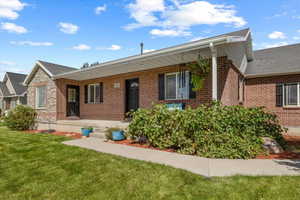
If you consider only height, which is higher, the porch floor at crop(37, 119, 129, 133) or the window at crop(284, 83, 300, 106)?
the window at crop(284, 83, 300, 106)

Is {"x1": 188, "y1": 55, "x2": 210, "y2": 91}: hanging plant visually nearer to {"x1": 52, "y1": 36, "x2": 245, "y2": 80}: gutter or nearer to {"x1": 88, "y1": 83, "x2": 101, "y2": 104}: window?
{"x1": 52, "y1": 36, "x2": 245, "y2": 80}: gutter

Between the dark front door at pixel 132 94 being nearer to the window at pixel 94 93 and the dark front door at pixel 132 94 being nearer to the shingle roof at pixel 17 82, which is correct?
the window at pixel 94 93

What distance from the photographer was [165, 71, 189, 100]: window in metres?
8.12

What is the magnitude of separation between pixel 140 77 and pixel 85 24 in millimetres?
6050

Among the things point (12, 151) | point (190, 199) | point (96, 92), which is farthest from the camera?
point (96, 92)

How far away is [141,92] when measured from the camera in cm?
955

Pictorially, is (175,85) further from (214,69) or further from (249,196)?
(249,196)

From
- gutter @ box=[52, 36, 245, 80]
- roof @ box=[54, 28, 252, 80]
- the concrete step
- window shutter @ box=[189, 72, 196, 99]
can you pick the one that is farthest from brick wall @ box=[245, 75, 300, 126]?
the concrete step

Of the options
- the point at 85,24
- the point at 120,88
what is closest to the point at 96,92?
the point at 120,88

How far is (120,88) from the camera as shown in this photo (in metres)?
10.5

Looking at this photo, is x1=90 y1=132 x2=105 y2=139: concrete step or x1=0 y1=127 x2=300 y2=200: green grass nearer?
x1=0 y1=127 x2=300 y2=200: green grass

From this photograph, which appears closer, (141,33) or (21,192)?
(21,192)

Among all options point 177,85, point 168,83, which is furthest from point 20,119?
point 177,85

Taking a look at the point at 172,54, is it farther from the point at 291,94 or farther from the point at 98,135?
the point at 291,94
